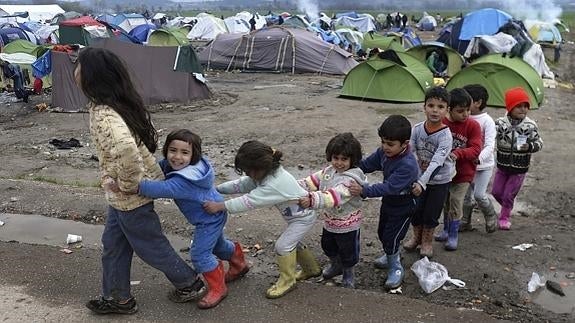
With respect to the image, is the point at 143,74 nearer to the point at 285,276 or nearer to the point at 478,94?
the point at 478,94

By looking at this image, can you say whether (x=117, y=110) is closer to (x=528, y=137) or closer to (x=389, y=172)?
(x=389, y=172)

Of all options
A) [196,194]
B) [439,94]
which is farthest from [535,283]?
[196,194]

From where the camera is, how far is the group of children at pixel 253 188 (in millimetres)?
3438

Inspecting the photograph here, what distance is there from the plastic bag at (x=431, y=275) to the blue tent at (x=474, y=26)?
22049 mm

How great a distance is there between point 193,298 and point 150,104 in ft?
38.4

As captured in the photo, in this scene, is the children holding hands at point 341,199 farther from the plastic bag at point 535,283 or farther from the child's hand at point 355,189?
the plastic bag at point 535,283

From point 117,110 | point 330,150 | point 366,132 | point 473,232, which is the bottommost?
point 366,132

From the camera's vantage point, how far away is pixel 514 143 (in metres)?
5.27

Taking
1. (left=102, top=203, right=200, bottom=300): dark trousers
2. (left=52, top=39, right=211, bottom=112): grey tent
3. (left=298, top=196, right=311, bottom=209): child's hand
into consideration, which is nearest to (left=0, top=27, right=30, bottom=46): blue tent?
(left=52, top=39, right=211, bottom=112): grey tent

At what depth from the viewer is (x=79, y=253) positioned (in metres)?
4.83

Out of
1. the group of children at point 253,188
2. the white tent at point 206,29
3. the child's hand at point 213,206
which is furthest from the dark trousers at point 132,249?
the white tent at point 206,29

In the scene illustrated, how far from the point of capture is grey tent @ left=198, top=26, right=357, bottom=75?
2197 cm

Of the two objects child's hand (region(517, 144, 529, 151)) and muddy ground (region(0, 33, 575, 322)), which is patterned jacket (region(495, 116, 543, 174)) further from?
muddy ground (region(0, 33, 575, 322))

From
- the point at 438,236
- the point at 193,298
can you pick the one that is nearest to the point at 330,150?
the point at 193,298
